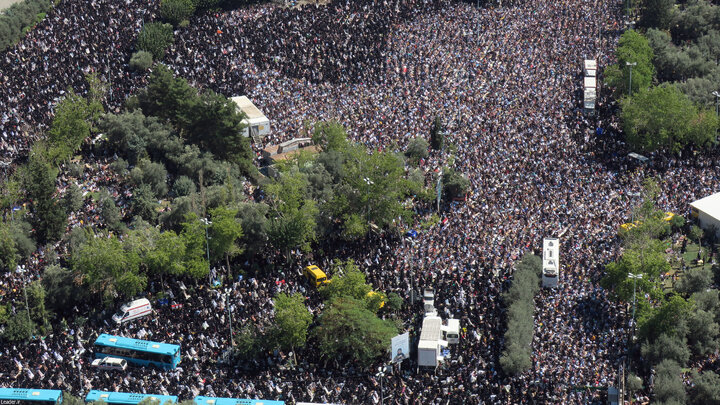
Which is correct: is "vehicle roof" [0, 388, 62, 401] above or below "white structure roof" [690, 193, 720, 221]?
below

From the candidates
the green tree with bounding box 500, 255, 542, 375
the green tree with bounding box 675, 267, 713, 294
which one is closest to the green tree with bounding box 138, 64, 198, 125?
the green tree with bounding box 500, 255, 542, 375

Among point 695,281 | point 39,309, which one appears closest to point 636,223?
point 695,281

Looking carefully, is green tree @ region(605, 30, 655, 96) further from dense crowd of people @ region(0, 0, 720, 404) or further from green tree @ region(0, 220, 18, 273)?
green tree @ region(0, 220, 18, 273)

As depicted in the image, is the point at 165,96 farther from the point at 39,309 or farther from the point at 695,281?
the point at 695,281

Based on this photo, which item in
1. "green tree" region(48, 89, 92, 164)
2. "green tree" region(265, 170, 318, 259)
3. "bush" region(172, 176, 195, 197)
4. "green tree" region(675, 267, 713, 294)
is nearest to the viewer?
"green tree" region(675, 267, 713, 294)

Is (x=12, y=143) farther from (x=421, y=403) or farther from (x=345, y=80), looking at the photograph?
(x=421, y=403)

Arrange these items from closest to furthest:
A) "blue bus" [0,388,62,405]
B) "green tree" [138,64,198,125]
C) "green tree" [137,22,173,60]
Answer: "blue bus" [0,388,62,405] < "green tree" [138,64,198,125] < "green tree" [137,22,173,60]

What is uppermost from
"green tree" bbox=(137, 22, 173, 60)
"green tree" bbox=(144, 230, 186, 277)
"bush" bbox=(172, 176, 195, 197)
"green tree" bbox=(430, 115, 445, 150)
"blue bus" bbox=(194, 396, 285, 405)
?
"green tree" bbox=(137, 22, 173, 60)

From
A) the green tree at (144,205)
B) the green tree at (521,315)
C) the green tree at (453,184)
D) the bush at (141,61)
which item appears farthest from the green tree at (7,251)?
the green tree at (521,315)

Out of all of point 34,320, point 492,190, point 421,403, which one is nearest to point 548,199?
point 492,190
